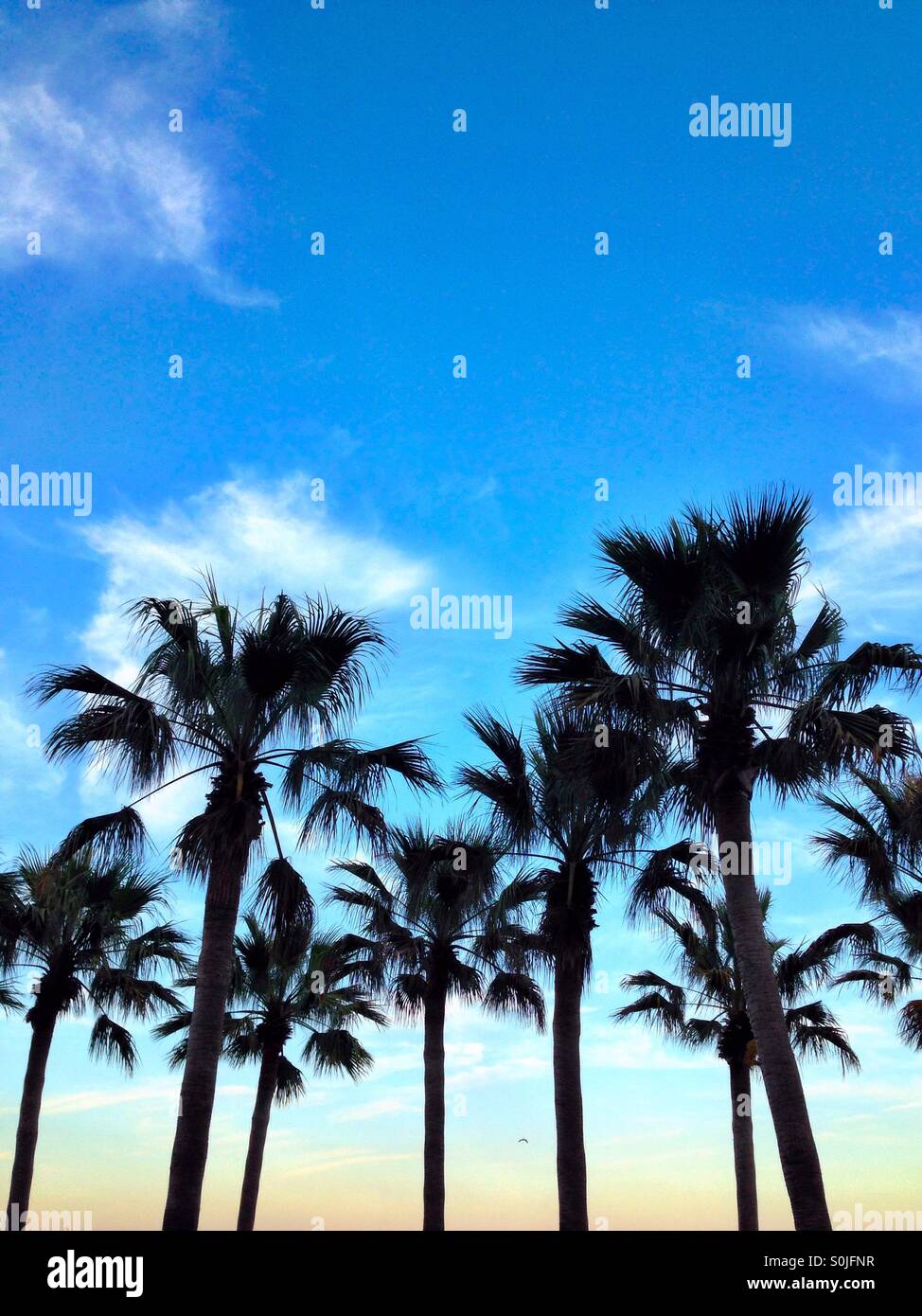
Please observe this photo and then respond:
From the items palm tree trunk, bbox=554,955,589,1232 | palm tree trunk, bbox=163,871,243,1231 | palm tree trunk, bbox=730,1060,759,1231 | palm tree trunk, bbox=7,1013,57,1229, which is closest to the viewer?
palm tree trunk, bbox=163,871,243,1231

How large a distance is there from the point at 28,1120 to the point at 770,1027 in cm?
1676

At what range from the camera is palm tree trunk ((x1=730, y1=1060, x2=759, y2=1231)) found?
27812 millimetres

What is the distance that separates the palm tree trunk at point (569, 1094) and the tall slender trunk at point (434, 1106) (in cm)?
486

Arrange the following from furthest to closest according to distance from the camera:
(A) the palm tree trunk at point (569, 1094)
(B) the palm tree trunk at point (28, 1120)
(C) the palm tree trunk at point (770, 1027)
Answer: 1. (B) the palm tree trunk at point (28, 1120)
2. (A) the palm tree trunk at point (569, 1094)
3. (C) the palm tree trunk at point (770, 1027)

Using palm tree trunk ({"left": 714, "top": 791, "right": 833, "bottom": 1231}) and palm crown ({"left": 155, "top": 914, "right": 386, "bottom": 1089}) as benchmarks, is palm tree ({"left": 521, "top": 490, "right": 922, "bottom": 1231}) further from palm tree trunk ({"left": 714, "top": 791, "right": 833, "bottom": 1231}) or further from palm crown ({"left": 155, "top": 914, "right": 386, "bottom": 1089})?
palm crown ({"left": 155, "top": 914, "right": 386, "bottom": 1089})

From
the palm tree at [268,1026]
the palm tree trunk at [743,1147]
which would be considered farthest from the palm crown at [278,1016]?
the palm tree trunk at [743,1147]

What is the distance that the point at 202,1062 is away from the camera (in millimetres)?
15602

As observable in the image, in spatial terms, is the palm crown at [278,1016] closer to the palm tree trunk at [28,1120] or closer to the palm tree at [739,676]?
the palm tree trunk at [28,1120]

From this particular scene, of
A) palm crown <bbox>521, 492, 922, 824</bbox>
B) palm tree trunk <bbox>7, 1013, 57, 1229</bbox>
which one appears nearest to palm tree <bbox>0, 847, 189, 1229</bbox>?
palm tree trunk <bbox>7, 1013, 57, 1229</bbox>

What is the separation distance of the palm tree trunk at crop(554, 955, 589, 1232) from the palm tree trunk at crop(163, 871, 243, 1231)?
684 centimetres

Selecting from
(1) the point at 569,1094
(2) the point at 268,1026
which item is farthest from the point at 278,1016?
(1) the point at 569,1094

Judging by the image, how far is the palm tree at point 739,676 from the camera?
1565 cm
